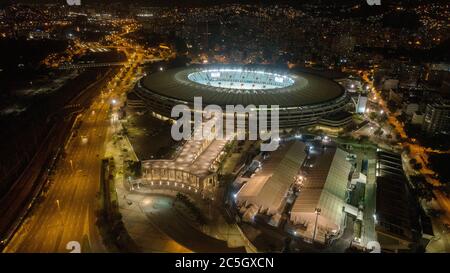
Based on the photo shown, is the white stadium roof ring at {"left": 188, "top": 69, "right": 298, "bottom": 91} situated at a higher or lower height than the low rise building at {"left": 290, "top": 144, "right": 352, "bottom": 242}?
higher

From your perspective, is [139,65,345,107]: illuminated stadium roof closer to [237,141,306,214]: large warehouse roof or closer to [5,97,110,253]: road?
[237,141,306,214]: large warehouse roof

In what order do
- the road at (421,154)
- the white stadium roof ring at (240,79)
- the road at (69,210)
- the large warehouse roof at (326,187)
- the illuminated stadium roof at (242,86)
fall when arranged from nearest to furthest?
the road at (69,210) → the large warehouse roof at (326,187) → the road at (421,154) → the illuminated stadium roof at (242,86) → the white stadium roof ring at (240,79)

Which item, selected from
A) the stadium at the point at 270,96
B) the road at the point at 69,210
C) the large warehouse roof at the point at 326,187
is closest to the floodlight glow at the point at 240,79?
the stadium at the point at 270,96

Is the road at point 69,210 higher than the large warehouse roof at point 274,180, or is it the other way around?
the large warehouse roof at point 274,180

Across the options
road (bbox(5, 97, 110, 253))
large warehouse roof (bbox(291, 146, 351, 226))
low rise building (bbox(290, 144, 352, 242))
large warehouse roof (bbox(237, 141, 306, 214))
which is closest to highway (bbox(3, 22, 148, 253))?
road (bbox(5, 97, 110, 253))

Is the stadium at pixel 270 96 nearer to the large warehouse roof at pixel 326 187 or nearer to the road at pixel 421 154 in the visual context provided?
the large warehouse roof at pixel 326 187

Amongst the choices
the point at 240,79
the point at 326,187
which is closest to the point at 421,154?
the point at 326,187
